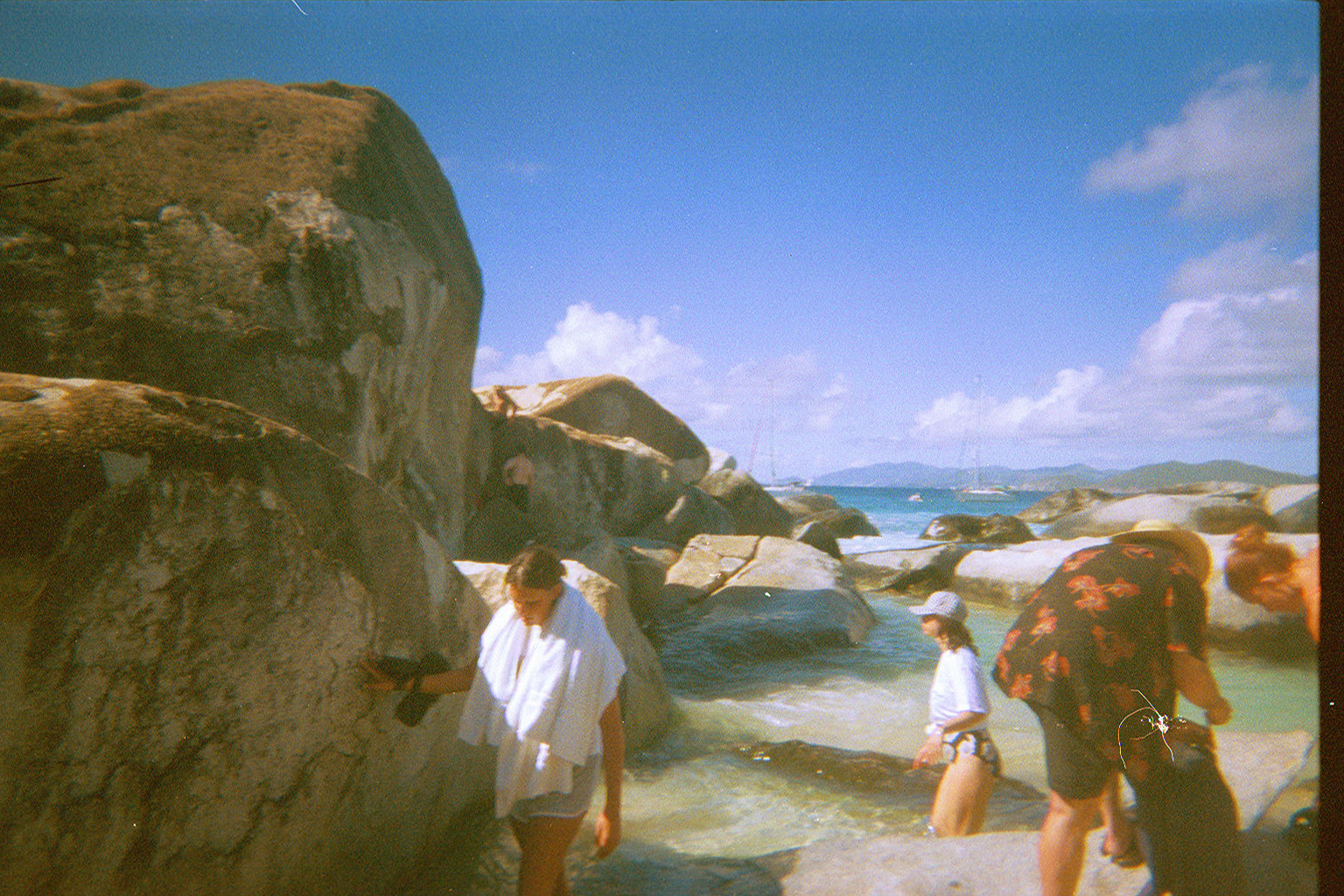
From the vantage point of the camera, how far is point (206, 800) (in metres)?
1.81

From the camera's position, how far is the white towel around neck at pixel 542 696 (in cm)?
200

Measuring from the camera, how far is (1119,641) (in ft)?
6.32

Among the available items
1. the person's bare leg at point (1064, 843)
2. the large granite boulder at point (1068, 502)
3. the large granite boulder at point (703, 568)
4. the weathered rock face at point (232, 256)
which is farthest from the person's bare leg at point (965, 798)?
the large granite boulder at point (703, 568)

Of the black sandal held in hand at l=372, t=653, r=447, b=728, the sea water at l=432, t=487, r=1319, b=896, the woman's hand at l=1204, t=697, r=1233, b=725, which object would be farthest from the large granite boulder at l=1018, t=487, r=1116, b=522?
the black sandal held in hand at l=372, t=653, r=447, b=728

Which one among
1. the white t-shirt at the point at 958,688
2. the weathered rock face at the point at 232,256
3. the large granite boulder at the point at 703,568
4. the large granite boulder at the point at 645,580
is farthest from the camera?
the large granite boulder at the point at 703,568

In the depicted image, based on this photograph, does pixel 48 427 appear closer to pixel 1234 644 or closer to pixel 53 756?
pixel 53 756

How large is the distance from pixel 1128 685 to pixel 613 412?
804 cm

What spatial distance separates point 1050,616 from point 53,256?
470cm

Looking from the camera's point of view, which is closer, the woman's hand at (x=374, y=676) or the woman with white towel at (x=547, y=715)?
the woman with white towel at (x=547, y=715)

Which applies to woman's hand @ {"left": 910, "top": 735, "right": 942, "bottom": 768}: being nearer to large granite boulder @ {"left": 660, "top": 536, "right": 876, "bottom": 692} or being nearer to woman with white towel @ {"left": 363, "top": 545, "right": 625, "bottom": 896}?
woman with white towel @ {"left": 363, "top": 545, "right": 625, "bottom": 896}

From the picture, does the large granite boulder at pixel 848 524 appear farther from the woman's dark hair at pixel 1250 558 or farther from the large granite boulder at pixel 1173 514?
the woman's dark hair at pixel 1250 558

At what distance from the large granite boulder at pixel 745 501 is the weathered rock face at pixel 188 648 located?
9.59 metres

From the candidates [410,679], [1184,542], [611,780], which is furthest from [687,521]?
[1184,542]

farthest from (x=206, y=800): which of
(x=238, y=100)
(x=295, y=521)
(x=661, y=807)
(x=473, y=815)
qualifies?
(x=238, y=100)
